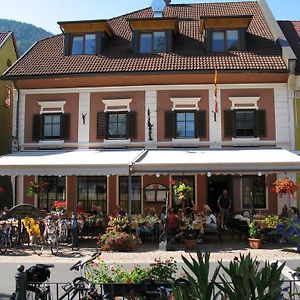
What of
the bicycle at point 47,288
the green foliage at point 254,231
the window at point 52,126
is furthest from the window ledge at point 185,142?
the bicycle at point 47,288

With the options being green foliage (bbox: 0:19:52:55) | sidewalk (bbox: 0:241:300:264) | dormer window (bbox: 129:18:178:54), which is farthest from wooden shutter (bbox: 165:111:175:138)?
green foliage (bbox: 0:19:52:55)

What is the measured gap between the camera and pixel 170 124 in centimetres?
1922

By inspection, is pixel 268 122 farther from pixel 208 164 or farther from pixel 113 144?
pixel 113 144

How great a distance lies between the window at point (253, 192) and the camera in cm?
1908

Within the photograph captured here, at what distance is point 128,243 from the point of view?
14328 millimetres

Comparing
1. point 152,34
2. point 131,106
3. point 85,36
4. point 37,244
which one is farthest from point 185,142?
point 37,244

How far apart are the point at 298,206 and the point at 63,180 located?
9542mm

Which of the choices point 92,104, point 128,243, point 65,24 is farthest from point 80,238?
point 65,24

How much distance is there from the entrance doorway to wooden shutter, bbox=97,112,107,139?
478 centimetres

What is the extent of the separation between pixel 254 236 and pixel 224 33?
952 centimetres

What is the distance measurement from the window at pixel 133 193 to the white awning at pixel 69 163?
1437 millimetres

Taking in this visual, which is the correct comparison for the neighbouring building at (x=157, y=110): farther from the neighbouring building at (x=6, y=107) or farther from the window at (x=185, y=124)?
the neighbouring building at (x=6, y=107)

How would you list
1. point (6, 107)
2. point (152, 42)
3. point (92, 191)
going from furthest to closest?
point (6, 107) → point (152, 42) → point (92, 191)

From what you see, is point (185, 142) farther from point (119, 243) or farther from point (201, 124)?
point (119, 243)
